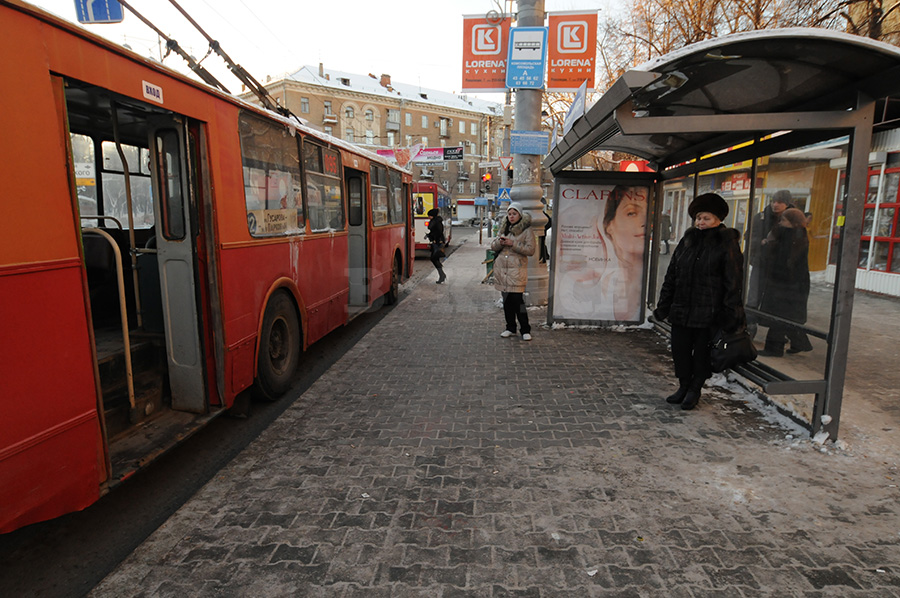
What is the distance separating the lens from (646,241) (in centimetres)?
791

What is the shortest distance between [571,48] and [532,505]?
9.12 meters

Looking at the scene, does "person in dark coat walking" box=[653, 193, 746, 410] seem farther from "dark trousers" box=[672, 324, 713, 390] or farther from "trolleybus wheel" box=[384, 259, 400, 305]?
"trolleybus wheel" box=[384, 259, 400, 305]

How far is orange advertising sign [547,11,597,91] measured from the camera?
9695 mm

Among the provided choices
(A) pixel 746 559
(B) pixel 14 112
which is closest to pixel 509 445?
(A) pixel 746 559

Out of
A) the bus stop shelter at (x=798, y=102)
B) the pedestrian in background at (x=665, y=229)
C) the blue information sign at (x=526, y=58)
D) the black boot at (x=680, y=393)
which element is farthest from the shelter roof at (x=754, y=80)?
the blue information sign at (x=526, y=58)

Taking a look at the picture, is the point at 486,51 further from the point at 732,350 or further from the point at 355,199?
the point at 732,350

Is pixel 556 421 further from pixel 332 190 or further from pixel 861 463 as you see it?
pixel 332 190

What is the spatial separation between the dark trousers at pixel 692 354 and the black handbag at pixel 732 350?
20 cm

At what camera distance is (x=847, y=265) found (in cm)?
391

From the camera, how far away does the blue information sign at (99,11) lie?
4.98 metres

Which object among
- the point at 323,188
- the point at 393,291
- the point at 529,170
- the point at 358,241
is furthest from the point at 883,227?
the point at 323,188

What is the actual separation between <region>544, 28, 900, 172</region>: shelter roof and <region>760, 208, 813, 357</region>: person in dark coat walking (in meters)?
0.94

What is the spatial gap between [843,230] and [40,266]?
5.11 metres

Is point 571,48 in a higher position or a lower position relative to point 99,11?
higher
